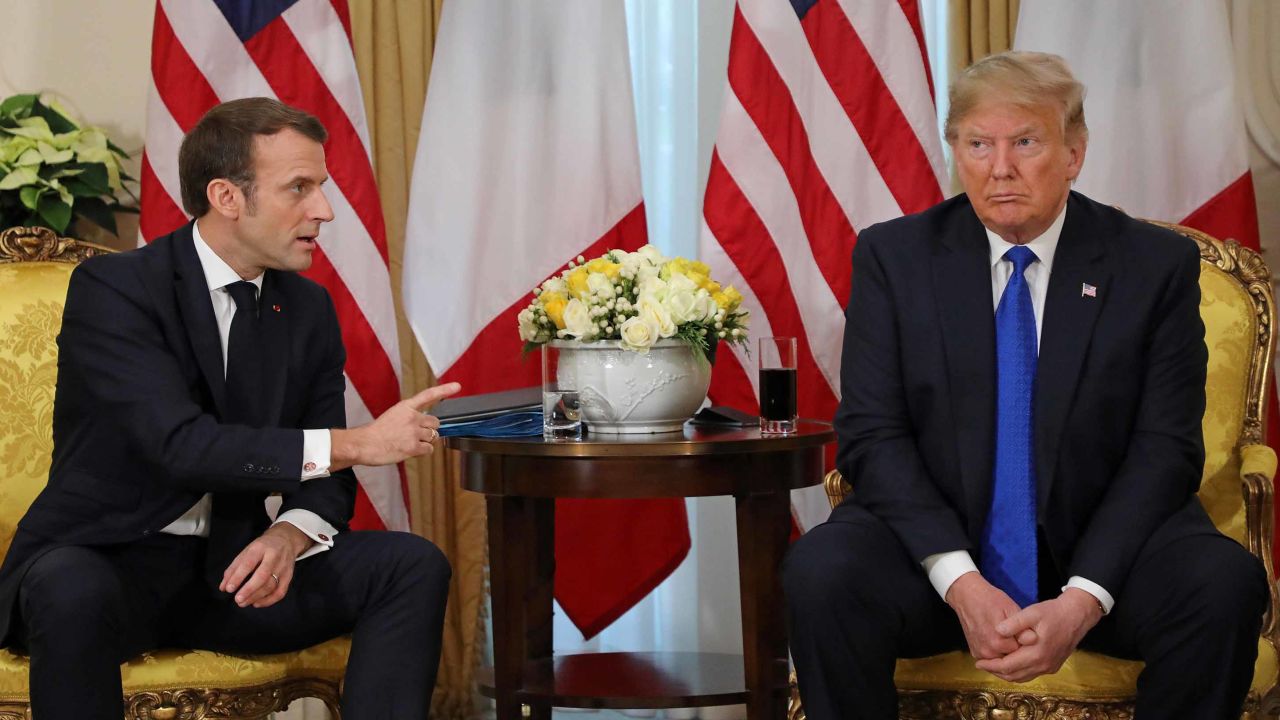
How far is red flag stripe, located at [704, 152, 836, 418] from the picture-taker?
345 cm

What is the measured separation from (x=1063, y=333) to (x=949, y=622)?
56 cm

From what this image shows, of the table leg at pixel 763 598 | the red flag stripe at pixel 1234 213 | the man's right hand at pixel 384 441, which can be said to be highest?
the red flag stripe at pixel 1234 213

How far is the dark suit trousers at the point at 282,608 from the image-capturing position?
7.23 feet

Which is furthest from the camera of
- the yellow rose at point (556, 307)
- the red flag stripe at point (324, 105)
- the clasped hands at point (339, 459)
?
the red flag stripe at point (324, 105)

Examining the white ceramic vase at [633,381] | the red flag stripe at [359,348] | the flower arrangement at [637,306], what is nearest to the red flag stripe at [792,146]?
the flower arrangement at [637,306]

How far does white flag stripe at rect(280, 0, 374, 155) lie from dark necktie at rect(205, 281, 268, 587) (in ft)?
3.65

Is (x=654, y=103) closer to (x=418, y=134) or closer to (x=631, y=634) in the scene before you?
(x=418, y=134)

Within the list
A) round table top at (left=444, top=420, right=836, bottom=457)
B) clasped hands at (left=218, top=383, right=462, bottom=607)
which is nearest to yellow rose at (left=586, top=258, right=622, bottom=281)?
round table top at (left=444, top=420, right=836, bottom=457)

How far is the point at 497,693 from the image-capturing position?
2.87 m

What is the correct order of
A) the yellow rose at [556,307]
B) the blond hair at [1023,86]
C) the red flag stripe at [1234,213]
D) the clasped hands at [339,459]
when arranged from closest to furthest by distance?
the clasped hands at [339,459]
the blond hair at [1023,86]
the yellow rose at [556,307]
the red flag stripe at [1234,213]

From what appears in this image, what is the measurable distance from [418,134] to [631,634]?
1.64 m

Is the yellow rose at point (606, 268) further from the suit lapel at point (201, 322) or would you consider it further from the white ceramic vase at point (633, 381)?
the suit lapel at point (201, 322)

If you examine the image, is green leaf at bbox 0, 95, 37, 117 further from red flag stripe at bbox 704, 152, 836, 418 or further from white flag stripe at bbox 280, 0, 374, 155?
red flag stripe at bbox 704, 152, 836, 418

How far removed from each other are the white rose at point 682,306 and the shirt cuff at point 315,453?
2.45ft
